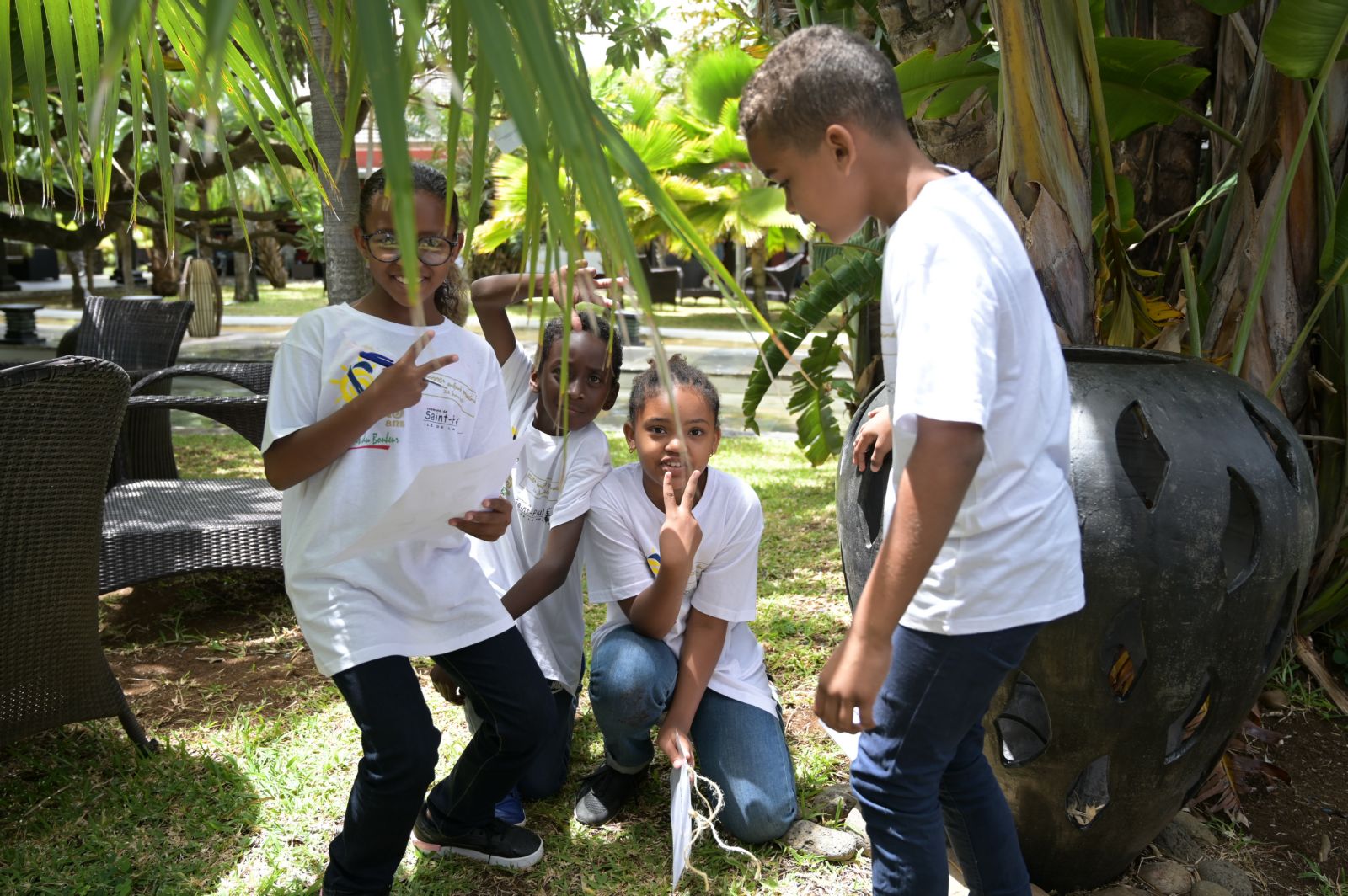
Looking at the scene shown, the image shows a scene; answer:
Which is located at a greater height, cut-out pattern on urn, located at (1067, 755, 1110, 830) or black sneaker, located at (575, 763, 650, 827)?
cut-out pattern on urn, located at (1067, 755, 1110, 830)

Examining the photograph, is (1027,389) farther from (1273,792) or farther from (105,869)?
(105,869)

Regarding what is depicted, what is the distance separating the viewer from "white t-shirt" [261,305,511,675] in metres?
2.16

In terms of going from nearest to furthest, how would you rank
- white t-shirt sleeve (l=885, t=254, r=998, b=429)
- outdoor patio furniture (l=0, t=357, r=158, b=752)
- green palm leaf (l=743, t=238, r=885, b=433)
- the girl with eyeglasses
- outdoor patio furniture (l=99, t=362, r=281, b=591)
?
white t-shirt sleeve (l=885, t=254, r=998, b=429) < the girl with eyeglasses < outdoor patio furniture (l=0, t=357, r=158, b=752) < outdoor patio furniture (l=99, t=362, r=281, b=591) < green palm leaf (l=743, t=238, r=885, b=433)

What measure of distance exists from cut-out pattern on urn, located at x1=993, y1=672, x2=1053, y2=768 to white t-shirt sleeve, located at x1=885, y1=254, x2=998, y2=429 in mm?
950

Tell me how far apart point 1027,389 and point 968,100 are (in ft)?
8.18

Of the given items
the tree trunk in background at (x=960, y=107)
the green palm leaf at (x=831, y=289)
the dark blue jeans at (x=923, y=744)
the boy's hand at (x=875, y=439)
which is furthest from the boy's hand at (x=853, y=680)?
the green palm leaf at (x=831, y=289)

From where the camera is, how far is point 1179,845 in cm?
268

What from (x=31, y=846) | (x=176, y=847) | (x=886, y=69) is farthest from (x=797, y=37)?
(x=31, y=846)

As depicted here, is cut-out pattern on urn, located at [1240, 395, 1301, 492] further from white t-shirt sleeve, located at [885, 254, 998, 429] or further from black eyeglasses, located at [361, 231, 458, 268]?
black eyeglasses, located at [361, 231, 458, 268]

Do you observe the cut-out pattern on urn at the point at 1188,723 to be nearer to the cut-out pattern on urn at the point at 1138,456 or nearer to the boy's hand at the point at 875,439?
the cut-out pattern on urn at the point at 1138,456

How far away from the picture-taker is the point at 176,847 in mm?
2617

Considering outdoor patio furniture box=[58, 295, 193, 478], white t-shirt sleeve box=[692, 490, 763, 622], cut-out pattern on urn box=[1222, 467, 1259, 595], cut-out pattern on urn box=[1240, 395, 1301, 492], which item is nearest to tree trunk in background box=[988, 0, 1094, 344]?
cut-out pattern on urn box=[1240, 395, 1301, 492]

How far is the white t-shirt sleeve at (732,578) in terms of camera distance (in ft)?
9.28

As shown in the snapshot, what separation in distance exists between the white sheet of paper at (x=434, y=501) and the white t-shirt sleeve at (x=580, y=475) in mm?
521
